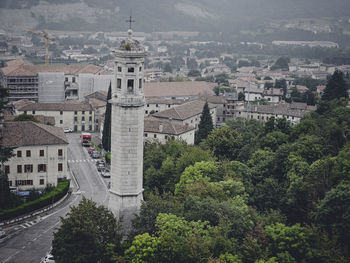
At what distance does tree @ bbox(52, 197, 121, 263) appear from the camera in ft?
116

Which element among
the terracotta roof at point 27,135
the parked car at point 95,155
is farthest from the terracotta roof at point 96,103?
the terracotta roof at point 27,135

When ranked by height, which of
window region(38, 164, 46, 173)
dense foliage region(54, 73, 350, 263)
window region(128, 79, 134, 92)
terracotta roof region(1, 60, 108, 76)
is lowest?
window region(38, 164, 46, 173)

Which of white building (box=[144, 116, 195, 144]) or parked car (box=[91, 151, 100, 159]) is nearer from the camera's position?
parked car (box=[91, 151, 100, 159])

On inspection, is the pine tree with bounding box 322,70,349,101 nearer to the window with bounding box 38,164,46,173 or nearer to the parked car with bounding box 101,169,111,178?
the parked car with bounding box 101,169,111,178

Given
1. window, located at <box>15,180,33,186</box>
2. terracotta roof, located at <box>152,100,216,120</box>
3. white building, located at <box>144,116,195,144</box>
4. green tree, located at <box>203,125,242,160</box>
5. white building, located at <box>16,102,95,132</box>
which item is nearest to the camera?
window, located at <box>15,180,33,186</box>

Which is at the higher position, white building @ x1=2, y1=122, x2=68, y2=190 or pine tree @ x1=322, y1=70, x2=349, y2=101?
pine tree @ x1=322, y1=70, x2=349, y2=101

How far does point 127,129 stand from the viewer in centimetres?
3972

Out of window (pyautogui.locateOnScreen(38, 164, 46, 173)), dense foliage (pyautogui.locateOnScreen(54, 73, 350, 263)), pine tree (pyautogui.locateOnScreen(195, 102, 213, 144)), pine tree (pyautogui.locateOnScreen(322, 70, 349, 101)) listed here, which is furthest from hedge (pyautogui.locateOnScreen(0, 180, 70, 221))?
pine tree (pyautogui.locateOnScreen(322, 70, 349, 101))

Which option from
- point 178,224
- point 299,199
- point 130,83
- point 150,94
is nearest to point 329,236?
point 299,199

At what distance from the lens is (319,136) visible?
5591 cm

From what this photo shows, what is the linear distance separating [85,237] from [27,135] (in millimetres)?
22936

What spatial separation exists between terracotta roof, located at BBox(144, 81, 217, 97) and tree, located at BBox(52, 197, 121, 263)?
64.9m

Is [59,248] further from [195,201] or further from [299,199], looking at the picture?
[299,199]

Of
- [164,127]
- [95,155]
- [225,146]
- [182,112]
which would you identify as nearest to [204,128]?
[164,127]
